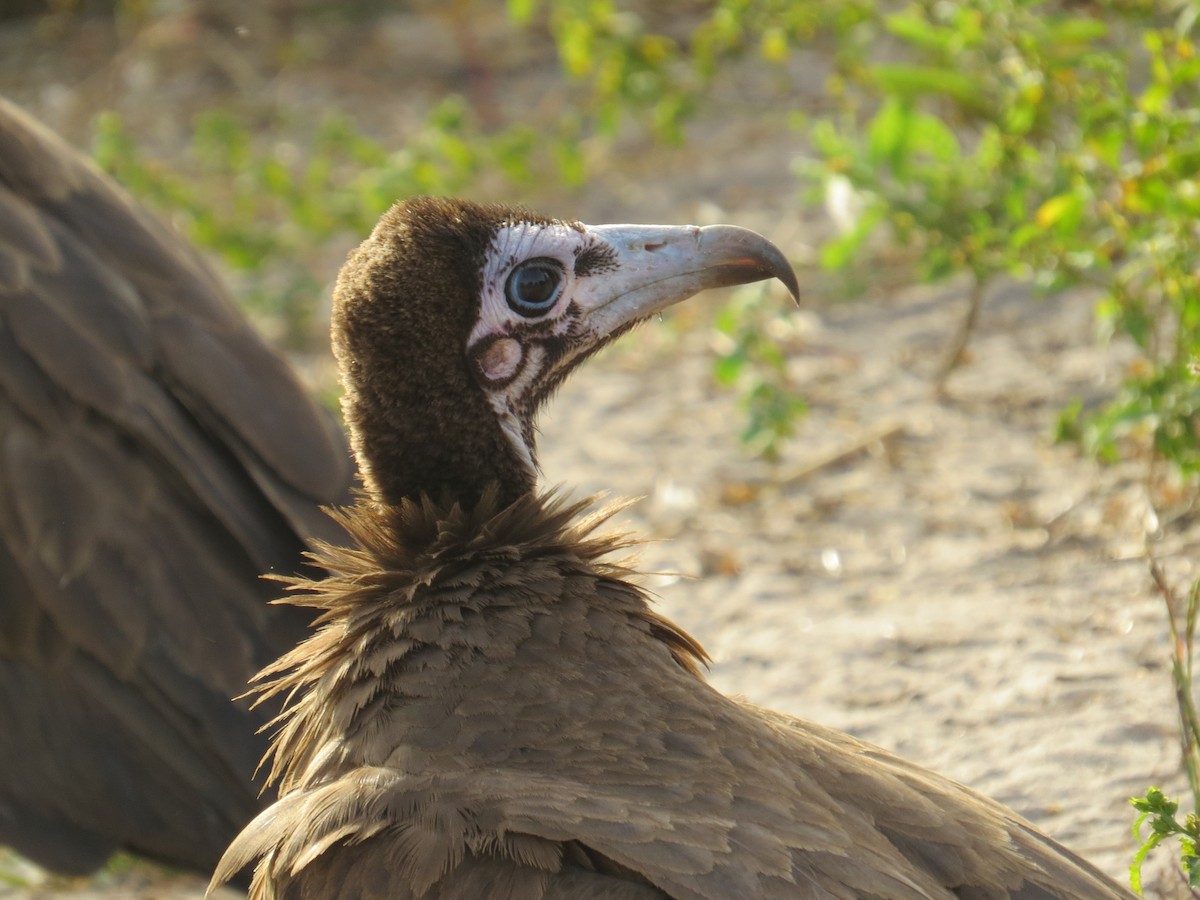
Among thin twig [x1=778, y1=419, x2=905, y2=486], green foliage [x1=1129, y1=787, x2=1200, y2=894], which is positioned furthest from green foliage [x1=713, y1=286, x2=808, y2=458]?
green foliage [x1=1129, y1=787, x2=1200, y2=894]

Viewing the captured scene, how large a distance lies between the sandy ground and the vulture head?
1.57 feet

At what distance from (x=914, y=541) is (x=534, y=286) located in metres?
2.14

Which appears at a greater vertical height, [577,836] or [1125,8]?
[1125,8]

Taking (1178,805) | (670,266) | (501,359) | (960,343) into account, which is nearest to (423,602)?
(501,359)

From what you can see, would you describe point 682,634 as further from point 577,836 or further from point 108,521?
point 108,521

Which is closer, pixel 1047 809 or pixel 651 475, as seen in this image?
pixel 1047 809

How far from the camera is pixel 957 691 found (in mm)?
3939

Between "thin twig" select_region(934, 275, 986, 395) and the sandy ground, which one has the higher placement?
"thin twig" select_region(934, 275, 986, 395)

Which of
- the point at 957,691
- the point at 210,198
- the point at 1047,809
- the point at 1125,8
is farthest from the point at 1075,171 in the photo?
the point at 210,198

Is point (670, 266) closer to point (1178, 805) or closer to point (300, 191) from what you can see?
point (1178, 805)

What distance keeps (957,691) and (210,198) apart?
529 cm

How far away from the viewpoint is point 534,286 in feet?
9.93

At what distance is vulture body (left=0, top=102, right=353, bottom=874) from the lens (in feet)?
11.6

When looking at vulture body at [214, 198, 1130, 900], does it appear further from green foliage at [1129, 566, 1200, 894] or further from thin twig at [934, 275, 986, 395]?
thin twig at [934, 275, 986, 395]
